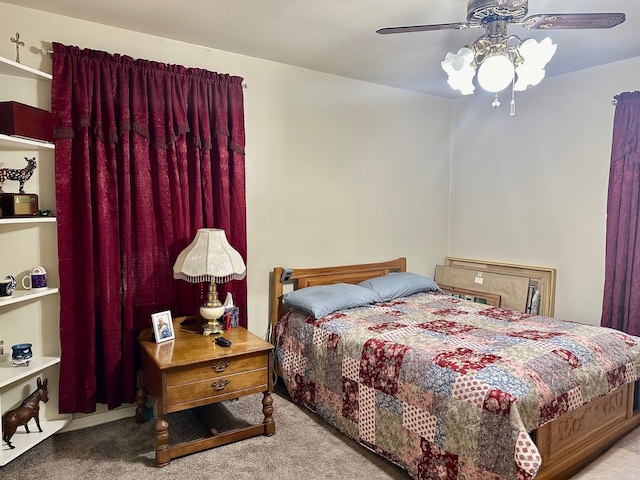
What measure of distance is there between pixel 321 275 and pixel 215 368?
143 cm

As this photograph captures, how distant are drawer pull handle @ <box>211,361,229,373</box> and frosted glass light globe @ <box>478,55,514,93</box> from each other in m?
1.94

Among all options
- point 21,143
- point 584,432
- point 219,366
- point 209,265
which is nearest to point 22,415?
point 219,366

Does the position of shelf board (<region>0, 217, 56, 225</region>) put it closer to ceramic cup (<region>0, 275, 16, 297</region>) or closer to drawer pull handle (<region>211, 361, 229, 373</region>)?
ceramic cup (<region>0, 275, 16, 297</region>)

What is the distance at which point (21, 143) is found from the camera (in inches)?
90.8

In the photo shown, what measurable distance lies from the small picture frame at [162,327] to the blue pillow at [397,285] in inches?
62.6

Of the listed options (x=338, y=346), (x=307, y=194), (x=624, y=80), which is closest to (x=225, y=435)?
(x=338, y=346)

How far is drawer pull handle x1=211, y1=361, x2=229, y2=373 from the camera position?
2.39 meters

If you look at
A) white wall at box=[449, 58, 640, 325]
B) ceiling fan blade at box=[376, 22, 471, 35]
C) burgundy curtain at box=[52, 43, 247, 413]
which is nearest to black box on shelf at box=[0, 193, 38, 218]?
burgundy curtain at box=[52, 43, 247, 413]

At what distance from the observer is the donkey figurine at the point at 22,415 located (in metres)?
2.27

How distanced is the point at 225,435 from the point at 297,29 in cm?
248

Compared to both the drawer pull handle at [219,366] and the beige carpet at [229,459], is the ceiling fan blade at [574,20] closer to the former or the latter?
the beige carpet at [229,459]

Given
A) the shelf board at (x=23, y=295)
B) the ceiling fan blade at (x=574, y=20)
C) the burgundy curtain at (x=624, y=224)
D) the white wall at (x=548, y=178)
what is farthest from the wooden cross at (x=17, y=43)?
the burgundy curtain at (x=624, y=224)

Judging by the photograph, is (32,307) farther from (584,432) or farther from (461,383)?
(584,432)

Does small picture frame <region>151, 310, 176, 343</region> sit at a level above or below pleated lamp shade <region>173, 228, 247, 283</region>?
below
